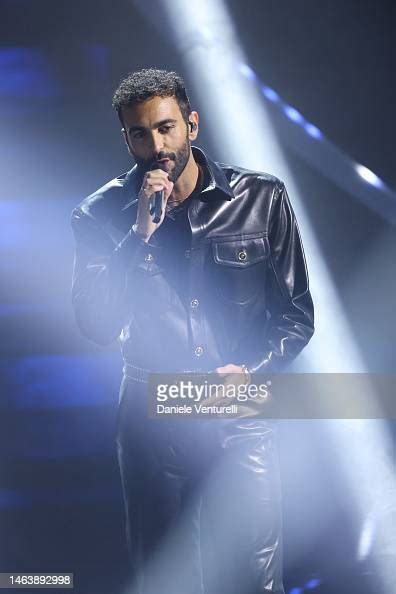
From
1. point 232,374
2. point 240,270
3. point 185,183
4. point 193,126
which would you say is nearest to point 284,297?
point 240,270

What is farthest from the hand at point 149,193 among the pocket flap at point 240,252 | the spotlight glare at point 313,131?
the spotlight glare at point 313,131

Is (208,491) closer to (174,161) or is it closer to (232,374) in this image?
(232,374)

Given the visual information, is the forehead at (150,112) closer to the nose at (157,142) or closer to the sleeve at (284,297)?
the nose at (157,142)

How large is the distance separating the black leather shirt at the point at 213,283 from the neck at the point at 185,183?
0.08 feet

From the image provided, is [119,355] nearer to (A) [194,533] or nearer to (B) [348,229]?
(A) [194,533]

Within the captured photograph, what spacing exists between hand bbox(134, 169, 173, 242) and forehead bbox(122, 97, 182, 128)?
0.16 m

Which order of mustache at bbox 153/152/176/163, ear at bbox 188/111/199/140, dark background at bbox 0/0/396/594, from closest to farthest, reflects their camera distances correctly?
1. mustache at bbox 153/152/176/163
2. ear at bbox 188/111/199/140
3. dark background at bbox 0/0/396/594

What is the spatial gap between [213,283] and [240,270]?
0.25ft

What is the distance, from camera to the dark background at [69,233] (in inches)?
92.9

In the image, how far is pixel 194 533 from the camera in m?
1.96

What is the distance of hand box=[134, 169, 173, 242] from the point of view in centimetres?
177

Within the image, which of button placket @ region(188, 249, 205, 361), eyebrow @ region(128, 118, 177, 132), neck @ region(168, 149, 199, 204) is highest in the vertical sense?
eyebrow @ region(128, 118, 177, 132)

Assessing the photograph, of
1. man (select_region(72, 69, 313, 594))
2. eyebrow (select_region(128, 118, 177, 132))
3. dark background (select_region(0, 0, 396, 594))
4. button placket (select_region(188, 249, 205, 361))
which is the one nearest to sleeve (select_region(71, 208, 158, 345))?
man (select_region(72, 69, 313, 594))

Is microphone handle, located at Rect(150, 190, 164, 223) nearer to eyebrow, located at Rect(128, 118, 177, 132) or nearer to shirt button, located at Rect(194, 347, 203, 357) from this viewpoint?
eyebrow, located at Rect(128, 118, 177, 132)
